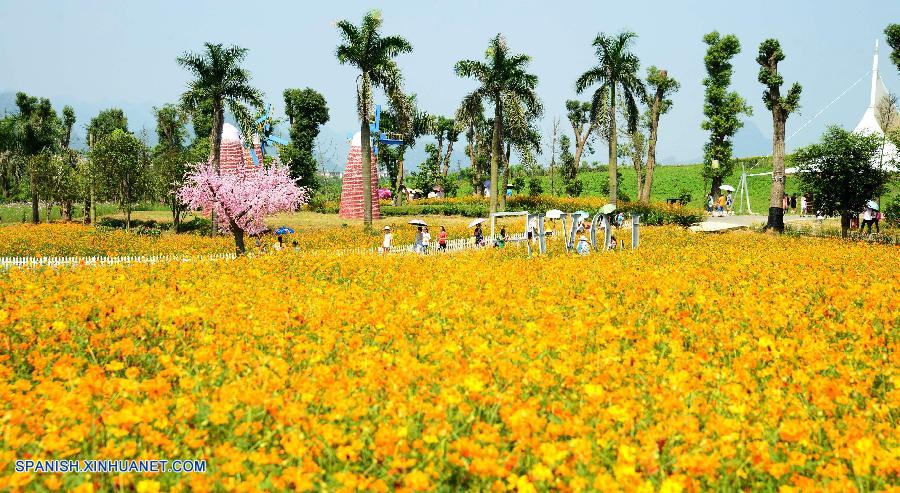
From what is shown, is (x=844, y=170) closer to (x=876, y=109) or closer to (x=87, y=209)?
(x=876, y=109)

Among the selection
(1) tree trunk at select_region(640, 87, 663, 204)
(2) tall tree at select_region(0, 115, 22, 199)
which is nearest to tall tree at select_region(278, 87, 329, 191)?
(2) tall tree at select_region(0, 115, 22, 199)

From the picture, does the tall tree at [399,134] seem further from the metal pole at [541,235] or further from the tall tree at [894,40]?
the tall tree at [894,40]

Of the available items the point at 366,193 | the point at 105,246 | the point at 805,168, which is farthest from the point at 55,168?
the point at 805,168

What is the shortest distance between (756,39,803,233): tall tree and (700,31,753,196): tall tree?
48.2ft

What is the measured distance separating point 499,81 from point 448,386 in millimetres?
32680

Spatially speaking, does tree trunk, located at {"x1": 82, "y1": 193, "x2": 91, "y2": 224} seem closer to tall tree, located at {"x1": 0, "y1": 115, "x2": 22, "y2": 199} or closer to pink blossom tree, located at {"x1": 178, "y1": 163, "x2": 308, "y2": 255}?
tall tree, located at {"x1": 0, "y1": 115, "x2": 22, "y2": 199}

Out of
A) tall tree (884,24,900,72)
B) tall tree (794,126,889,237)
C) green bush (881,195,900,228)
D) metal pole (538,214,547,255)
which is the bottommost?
metal pole (538,214,547,255)

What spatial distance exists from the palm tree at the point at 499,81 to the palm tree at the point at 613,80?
303 cm

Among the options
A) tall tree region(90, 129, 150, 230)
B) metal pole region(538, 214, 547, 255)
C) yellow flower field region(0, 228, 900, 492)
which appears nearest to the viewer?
yellow flower field region(0, 228, 900, 492)

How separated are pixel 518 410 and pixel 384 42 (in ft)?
98.0

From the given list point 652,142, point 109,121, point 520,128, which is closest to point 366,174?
point 520,128

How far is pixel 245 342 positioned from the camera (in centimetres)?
616

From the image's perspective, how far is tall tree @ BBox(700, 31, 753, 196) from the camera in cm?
3988

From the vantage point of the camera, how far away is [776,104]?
86.0 ft
